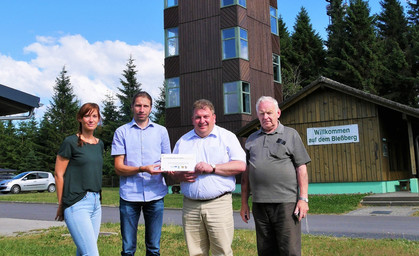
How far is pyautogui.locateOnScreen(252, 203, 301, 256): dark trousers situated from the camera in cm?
452

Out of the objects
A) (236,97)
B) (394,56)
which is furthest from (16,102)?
(394,56)

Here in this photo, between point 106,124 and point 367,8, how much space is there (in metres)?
34.5

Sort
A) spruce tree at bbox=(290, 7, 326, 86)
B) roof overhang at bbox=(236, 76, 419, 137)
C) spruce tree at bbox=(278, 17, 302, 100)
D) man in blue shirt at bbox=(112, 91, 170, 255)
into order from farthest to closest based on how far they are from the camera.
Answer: spruce tree at bbox=(290, 7, 326, 86) < spruce tree at bbox=(278, 17, 302, 100) < roof overhang at bbox=(236, 76, 419, 137) < man in blue shirt at bbox=(112, 91, 170, 255)

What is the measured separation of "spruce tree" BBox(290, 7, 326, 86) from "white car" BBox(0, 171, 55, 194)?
2591cm

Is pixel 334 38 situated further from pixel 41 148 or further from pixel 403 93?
pixel 41 148

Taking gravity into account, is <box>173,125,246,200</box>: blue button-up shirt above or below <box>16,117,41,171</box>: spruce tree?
below

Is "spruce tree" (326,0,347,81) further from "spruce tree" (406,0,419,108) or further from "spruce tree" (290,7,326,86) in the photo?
"spruce tree" (406,0,419,108)

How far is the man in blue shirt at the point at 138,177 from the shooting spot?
15.8 feet

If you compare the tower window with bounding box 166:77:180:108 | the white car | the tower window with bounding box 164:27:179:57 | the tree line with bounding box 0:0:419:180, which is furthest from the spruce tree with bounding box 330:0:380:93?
the white car

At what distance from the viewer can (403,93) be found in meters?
39.7

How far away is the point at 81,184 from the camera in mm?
4336

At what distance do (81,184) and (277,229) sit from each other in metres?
1.98

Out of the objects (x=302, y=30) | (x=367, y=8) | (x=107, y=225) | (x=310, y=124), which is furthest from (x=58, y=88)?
(x=107, y=225)

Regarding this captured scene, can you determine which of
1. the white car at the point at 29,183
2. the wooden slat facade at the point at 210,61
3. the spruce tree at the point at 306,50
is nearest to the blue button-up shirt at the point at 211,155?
the wooden slat facade at the point at 210,61
